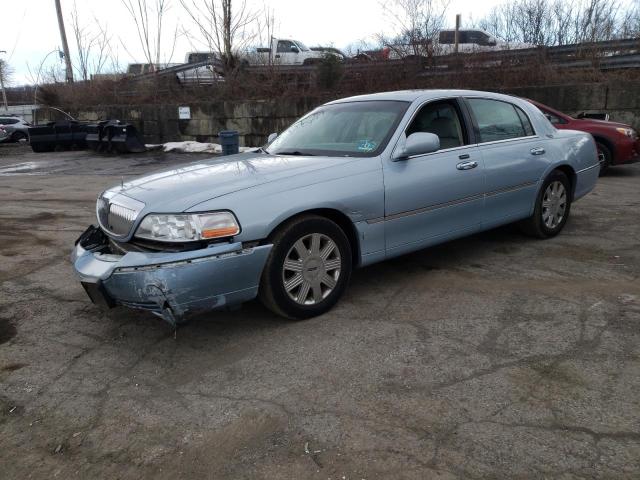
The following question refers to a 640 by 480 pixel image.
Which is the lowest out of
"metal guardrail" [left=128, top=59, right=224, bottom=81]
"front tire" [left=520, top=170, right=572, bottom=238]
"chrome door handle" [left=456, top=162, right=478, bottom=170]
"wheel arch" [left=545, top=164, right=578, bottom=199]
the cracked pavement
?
the cracked pavement

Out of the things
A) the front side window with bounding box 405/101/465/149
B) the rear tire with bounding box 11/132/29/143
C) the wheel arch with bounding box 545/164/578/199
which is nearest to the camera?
the front side window with bounding box 405/101/465/149

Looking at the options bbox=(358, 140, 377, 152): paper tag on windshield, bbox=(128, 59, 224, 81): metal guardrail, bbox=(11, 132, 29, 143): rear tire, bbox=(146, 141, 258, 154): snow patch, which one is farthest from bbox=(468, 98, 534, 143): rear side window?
bbox=(11, 132, 29, 143): rear tire

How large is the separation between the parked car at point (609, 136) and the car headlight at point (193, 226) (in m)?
8.30

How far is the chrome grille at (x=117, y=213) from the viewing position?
359cm

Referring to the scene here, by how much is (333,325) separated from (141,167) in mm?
12931

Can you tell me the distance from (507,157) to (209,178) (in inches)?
108

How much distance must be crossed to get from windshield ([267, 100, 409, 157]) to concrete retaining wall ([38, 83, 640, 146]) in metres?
11.0

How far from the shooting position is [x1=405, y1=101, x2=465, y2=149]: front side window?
4570 mm

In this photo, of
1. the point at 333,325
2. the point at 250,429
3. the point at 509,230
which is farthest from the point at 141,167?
the point at 250,429

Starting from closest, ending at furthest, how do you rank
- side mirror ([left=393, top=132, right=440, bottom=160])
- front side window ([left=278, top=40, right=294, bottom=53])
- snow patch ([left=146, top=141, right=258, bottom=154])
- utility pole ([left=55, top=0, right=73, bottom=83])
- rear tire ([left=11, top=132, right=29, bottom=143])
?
side mirror ([left=393, top=132, right=440, bottom=160]) → snow patch ([left=146, top=141, right=258, bottom=154]) → front side window ([left=278, top=40, right=294, bottom=53]) → utility pole ([left=55, top=0, right=73, bottom=83]) → rear tire ([left=11, top=132, right=29, bottom=143])

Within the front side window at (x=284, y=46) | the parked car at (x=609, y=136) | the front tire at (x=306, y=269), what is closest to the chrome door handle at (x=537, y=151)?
the front tire at (x=306, y=269)

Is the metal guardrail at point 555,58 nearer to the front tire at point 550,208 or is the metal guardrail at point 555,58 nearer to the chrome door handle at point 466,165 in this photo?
the front tire at point 550,208

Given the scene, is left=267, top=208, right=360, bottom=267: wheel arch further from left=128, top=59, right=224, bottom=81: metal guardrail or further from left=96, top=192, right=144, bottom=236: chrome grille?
left=128, top=59, right=224, bottom=81: metal guardrail

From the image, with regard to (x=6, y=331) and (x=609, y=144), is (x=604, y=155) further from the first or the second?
(x=6, y=331)
